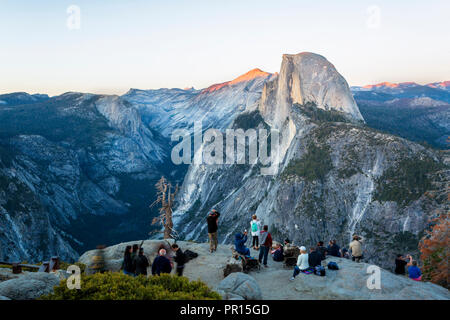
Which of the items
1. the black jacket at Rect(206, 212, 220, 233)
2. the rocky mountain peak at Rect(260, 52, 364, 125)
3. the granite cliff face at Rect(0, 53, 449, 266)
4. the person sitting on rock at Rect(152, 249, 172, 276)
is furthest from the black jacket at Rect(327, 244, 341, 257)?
the rocky mountain peak at Rect(260, 52, 364, 125)

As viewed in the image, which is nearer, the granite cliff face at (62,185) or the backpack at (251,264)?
the backpack at (251,264)

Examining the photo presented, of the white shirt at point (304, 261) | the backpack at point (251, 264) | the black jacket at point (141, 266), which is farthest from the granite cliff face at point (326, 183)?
the black jacket at point (141, 266)

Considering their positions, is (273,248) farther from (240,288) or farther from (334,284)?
(240,288)

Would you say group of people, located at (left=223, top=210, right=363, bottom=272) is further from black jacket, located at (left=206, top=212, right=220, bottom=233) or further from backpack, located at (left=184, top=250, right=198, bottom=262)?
backpack, located at (left=184, top=250, right=198, bottom=262)

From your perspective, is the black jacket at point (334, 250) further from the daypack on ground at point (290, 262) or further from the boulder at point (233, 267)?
the boulder at point (233, 267)

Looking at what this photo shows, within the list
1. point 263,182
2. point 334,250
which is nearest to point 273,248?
point 334,250
